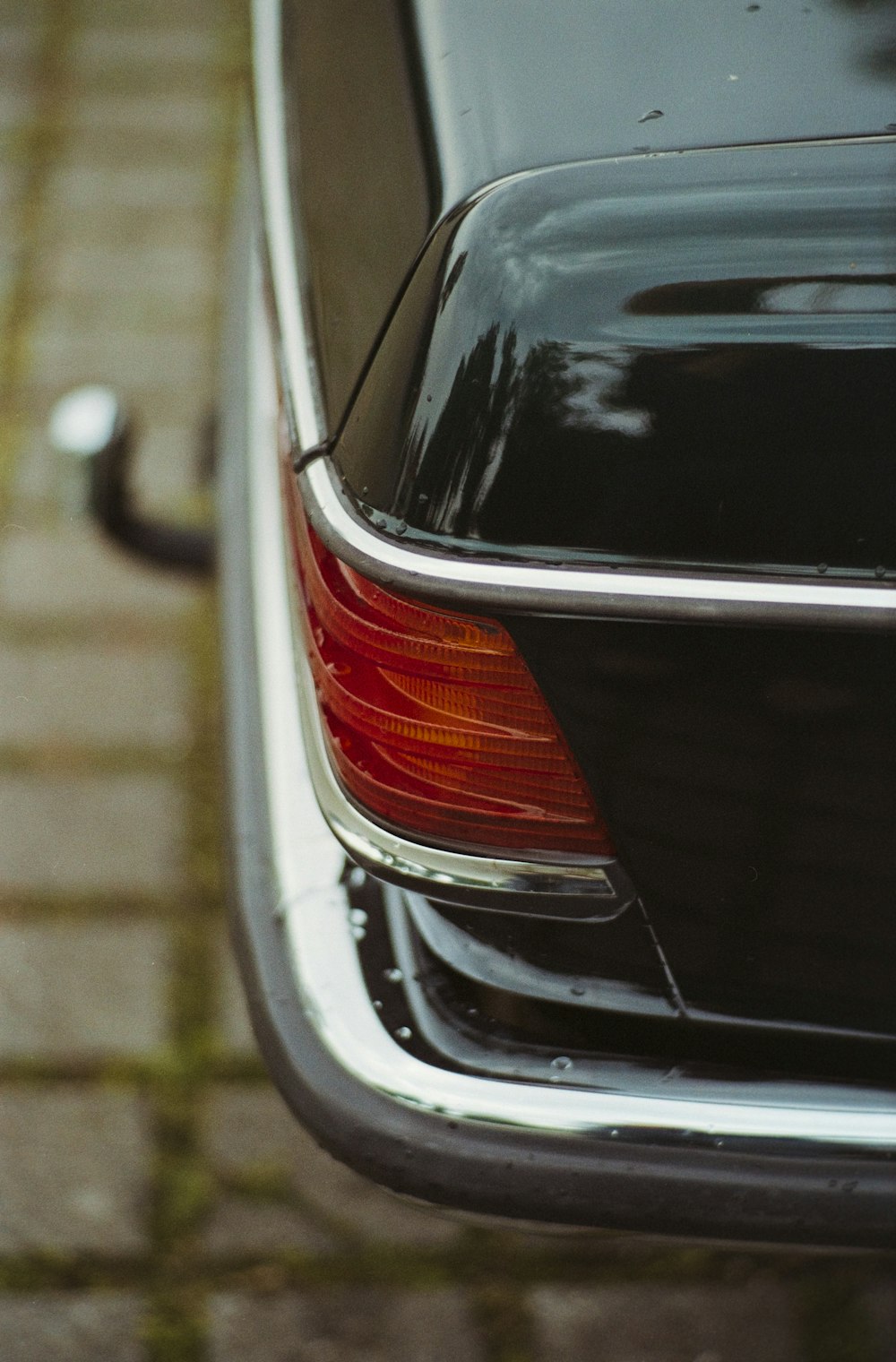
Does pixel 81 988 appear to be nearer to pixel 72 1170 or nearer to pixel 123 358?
pixel 72 1170

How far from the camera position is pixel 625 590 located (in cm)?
96

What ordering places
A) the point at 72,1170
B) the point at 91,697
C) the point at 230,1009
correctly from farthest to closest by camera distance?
the point at 91,697
the point at 230,1009
the point at 72,1170

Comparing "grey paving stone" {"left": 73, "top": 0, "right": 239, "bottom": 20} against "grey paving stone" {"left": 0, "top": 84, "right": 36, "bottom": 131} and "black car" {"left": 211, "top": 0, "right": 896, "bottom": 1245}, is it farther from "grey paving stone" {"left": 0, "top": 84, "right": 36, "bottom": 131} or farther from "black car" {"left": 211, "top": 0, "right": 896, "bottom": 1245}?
"black car" {"left": 211, "top": 0, "right": 896, "bottom": 1245}

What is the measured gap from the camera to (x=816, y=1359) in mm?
1612

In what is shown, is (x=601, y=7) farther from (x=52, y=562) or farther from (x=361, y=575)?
(x=52, y=562)

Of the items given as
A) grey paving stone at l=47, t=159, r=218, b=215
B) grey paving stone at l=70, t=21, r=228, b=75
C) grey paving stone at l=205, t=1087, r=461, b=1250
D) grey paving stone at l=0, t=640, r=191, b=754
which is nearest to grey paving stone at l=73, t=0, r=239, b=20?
grey paving stone at l=70, t=21, r=228, b=75

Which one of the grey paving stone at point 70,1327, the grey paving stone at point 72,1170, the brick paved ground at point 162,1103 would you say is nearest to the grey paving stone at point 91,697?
the brick paved ground at point 162,1103

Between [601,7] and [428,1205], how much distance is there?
3.53 ft

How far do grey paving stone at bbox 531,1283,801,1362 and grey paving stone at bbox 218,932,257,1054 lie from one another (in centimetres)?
54

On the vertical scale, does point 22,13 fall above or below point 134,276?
above

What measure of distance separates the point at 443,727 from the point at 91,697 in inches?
54.3

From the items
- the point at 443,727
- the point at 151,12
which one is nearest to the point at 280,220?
the point at 443,727

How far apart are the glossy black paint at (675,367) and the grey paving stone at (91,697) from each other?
56.0 inches

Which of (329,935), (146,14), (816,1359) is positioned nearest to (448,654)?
(329,935)
